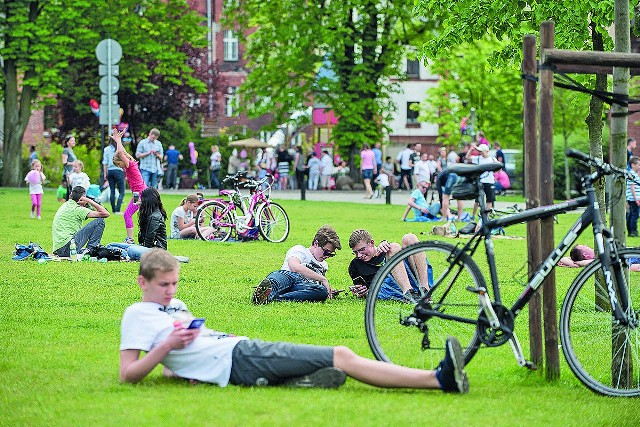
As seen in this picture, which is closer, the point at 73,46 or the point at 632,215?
the point at 632,215

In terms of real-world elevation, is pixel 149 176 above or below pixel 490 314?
above

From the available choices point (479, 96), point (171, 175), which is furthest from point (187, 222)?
point (479, 96)

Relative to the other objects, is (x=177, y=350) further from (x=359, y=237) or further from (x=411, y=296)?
(x=359, y=237)

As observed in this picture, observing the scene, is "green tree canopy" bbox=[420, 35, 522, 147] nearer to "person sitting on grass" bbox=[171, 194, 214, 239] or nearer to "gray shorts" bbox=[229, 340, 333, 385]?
"person sitting on grass" bbox=[171, 194, 214, 239]

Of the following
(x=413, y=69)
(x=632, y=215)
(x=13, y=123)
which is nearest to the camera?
(x=632, y=215)

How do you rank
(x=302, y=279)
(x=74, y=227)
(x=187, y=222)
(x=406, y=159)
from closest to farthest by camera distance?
1. (x=302, y=279)
2. (x=74, y=227)
3. (x=187, y=222)
4. (x=406, y=159)

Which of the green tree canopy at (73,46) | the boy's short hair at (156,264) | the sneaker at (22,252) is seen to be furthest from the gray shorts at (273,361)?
the green tree canopy at (73,46)

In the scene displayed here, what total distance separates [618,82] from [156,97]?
5520cm

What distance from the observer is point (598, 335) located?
8.39m

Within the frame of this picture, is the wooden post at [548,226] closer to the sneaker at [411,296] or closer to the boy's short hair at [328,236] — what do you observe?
the sneaker at [411,296]

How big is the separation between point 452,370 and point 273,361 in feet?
3.47

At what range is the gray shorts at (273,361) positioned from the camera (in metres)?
7.87

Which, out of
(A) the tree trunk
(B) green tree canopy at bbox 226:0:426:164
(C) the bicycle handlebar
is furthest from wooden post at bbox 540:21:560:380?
(A) the tree trunk

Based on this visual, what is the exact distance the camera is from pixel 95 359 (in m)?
9.35
